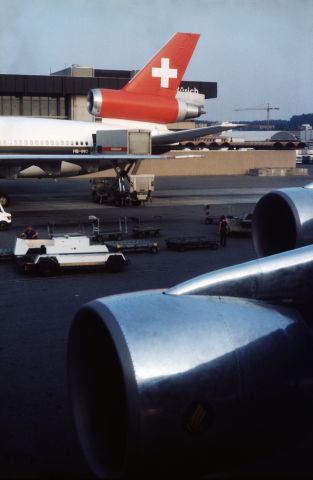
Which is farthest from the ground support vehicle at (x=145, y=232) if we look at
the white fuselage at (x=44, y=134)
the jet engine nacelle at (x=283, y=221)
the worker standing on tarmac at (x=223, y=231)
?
the jet engine nacelle at (x=283, y=221)

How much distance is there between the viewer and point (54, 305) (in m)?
18.2

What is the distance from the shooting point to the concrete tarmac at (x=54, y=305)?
30.8ft

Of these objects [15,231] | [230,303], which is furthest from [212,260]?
[230,303]

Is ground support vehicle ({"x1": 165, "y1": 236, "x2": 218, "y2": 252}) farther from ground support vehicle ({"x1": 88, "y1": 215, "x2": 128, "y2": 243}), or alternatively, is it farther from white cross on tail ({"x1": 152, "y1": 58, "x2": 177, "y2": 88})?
white cross on tail ({"x1": 152, "y1": 58, "x2": 177, "y2": 88})

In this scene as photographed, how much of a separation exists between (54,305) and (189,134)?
2936 centimetres

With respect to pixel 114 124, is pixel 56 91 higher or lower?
higher

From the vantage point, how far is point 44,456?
9.12 m

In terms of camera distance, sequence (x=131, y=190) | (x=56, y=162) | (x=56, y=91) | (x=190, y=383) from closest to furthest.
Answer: (x=190, y=383), (x=56, y=162), (x=131, y=190), (x=56, y=91)

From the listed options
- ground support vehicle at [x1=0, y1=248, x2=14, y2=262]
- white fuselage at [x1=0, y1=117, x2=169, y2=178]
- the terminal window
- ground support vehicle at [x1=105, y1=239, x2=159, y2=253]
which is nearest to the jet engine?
ground support vehicle at [x1=0, y1=248, x2=14, y2=262]

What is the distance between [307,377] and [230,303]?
1.04 m

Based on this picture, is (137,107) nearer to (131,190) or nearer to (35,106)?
(131,190)

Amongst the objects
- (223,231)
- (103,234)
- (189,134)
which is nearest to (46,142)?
(189,134)

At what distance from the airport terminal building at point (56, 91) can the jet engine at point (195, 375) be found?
8255 cm

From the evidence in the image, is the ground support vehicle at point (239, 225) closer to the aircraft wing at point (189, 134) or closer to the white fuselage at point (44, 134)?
the aircraft wing at point (189, 134)
